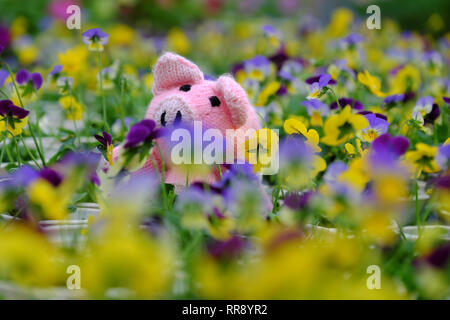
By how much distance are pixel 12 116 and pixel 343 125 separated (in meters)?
0.47

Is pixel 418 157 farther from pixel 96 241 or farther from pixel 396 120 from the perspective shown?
pixel 396 120

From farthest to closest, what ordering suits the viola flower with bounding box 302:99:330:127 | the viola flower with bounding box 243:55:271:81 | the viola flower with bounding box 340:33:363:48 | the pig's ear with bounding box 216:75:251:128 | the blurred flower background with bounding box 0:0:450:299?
the viola flower with bounding box 340:33:363:48
the viola flower with bounding box 243:55:271:81
the viola flower with bounding box 302:99:330:127
the pig's ear with bounding box 216:75:251:128
the blurred flower background with bounding box 0:0:450:299

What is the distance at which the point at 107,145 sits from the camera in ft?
2.42

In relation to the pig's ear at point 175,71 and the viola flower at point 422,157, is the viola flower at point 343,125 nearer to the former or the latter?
the viola flower at point 422,157

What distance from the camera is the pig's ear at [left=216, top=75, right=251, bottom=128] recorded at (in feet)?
2.67

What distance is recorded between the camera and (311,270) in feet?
1.39

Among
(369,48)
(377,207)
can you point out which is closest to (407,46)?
(369,48)

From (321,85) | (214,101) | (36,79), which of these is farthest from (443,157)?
(36,79)

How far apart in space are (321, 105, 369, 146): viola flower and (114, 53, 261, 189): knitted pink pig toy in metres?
0.16

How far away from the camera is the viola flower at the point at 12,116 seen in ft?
2.52

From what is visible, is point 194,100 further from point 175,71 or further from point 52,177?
point 52,177

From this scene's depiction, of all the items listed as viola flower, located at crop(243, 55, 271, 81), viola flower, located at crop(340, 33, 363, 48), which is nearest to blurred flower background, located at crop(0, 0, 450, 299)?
viola flower, located at crop(243, 55, 271, 81)

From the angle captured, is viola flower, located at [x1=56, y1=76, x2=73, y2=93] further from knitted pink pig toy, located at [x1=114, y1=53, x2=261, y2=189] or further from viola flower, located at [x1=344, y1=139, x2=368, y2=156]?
viola flower, located at [x1=344, y1=139, x2=368, y2=156]

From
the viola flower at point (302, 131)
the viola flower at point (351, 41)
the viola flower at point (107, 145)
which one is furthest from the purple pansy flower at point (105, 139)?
the viola flower at point (351, 41)
